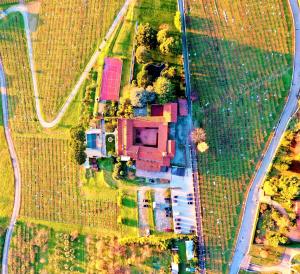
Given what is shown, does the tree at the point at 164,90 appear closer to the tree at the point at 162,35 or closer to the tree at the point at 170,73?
the tree at the point at 170,73

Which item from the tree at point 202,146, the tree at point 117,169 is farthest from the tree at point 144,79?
the tree at point 117,169

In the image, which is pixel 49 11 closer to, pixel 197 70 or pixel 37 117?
pixel 37 117

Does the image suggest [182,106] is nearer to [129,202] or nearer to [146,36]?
[146,36]

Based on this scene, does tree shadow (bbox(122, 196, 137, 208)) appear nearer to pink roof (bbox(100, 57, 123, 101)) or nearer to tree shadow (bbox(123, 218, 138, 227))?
tree shadow (bbox(123, 218, 138, 227))

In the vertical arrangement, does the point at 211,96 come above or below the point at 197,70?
below

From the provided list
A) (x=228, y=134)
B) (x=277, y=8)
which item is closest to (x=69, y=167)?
(x=228, y=134)
